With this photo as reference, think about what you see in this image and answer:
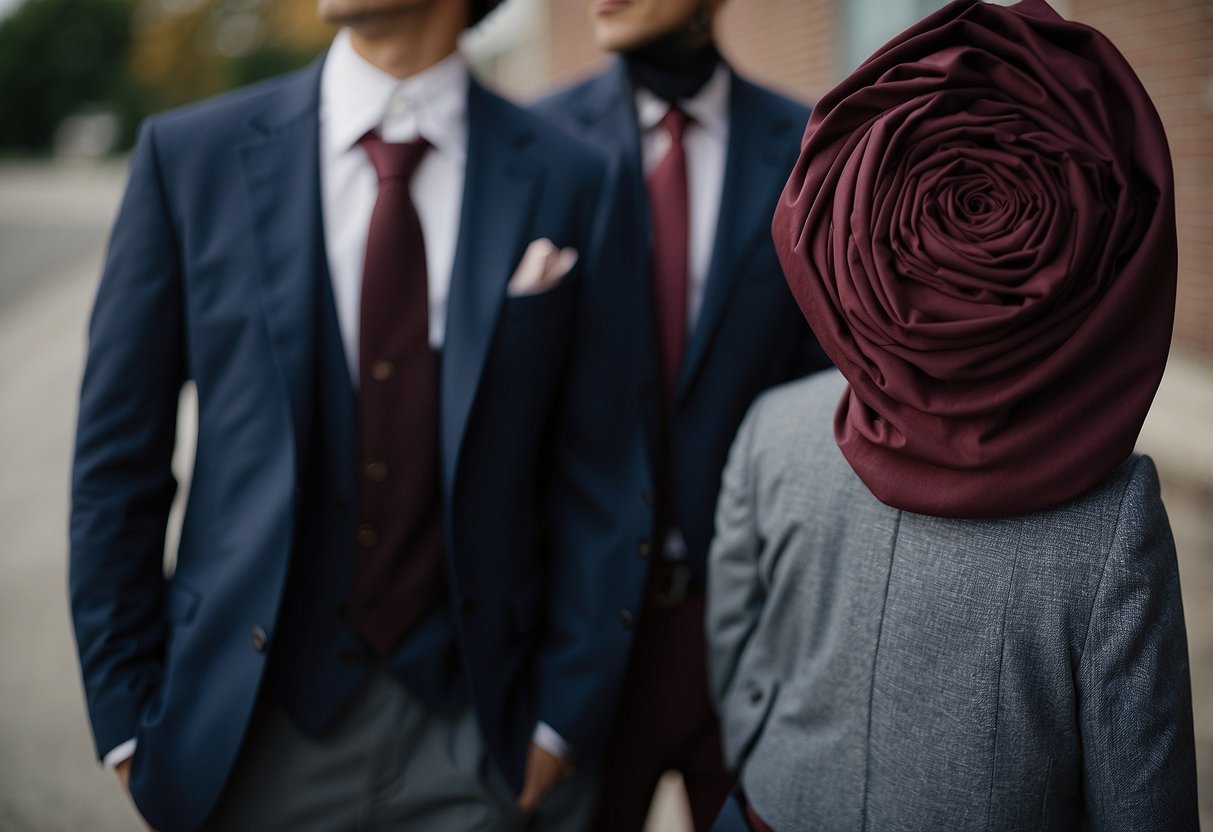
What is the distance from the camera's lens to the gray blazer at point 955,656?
4.24 feet

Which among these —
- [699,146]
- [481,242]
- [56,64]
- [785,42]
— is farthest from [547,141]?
[56,64]

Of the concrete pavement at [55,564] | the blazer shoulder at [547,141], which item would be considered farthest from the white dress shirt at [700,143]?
the concrete pavement at [55,564]

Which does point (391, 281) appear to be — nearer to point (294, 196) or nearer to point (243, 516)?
point (294, 196)

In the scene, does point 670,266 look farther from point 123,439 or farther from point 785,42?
point 785,42

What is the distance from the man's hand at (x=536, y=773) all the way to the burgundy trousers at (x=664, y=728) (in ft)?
1.23

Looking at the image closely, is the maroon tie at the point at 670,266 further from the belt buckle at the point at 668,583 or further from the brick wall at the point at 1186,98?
the brick wall at the point at 1186,98

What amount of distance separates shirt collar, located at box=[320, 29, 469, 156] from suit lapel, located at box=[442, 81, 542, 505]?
48 mm

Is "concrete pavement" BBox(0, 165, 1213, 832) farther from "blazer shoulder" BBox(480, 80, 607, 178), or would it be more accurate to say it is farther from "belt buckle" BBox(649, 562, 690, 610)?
"blazer shoulder" BBox(480, 80, 607, 178)

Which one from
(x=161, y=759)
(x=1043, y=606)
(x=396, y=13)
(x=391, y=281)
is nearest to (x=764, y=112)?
(x=396, y=13)

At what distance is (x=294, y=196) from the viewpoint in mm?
1774

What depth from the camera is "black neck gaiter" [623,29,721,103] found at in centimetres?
228

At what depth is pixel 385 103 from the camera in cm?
185

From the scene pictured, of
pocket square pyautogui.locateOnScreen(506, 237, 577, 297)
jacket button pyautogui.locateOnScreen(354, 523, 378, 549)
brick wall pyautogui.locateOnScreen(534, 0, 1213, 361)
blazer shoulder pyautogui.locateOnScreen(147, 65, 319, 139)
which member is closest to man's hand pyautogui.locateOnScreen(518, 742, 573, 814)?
jacket button pyautogui.locateOnScreen(354, 523, 378, 549)

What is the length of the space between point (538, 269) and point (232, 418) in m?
0.62
